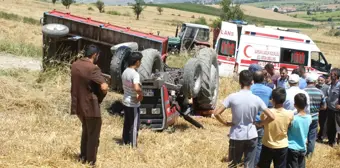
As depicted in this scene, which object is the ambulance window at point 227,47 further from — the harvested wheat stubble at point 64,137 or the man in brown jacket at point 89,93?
the man in brown jacket at point 89,93

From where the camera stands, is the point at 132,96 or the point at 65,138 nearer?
the point at 132,96

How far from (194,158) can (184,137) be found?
4.87 ft

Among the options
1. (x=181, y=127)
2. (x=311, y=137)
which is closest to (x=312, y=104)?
(x=311, y=137)

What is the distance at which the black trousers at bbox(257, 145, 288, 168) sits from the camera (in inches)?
214

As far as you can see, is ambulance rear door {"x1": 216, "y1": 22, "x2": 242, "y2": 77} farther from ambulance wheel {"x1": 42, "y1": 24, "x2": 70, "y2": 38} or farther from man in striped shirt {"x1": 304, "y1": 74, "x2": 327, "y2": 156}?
man in striped shirt {"x1": 304, "y1": 74, "x2": 327, "y2": 156}

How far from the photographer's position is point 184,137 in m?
7.85

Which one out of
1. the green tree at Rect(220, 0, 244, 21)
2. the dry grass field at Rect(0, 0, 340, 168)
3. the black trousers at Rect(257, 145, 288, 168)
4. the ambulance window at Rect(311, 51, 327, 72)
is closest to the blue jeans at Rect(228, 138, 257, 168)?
the black trousers at Rect(257, 145, 288, 168)

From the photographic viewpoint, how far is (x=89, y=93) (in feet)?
17.9

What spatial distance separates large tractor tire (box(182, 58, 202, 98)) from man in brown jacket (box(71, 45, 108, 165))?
3257 millimetres

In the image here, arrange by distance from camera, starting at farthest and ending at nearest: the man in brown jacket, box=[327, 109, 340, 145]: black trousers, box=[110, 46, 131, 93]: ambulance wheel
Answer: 1. box=[327, 109, 340, 145]: black trousers
2. box=[110, 46, 131, 93]: ambulance wheel
3. the man in brown jacket

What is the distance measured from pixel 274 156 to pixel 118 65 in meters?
3.98

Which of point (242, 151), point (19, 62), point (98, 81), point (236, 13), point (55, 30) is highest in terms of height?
point (236, 13)

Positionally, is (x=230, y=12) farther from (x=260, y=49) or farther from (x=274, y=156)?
(x=274, y=156)

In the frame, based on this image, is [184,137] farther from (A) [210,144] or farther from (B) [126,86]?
(B) [126,86]
